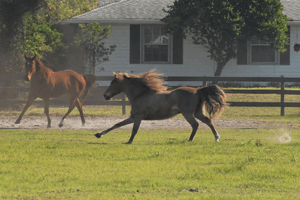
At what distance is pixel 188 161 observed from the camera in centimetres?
749

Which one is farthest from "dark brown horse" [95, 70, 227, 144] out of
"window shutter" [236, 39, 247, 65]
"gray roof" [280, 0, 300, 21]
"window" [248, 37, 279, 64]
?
"gray roof" [280, 0, 300, 21]

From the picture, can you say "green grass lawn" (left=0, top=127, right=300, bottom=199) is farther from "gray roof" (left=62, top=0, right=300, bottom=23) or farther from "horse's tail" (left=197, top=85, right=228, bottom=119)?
"gray roof" (left=62, top=0, right=300, bottom=23)

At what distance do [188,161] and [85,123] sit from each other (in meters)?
7.76

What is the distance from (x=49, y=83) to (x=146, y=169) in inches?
313

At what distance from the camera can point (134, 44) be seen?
24.7m

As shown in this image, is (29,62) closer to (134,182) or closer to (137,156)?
(137,156)

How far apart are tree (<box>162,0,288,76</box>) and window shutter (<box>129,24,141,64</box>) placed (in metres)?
1.86

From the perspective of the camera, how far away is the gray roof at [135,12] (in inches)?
956

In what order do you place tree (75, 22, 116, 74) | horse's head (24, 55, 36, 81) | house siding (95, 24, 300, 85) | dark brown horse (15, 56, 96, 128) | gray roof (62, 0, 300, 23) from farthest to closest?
house siding (95, 24, 300, 85) → gray roof (62, 0, 300, 23) → tree (75, 22, 116, 74) → dark brown horse (15, 56, 96, 128) → horse's head (24, 55, 36, 81)

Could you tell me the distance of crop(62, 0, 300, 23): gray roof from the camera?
24.3 metres

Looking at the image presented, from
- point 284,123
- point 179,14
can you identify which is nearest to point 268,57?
point 179,14

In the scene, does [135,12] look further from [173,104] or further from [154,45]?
[173,104]

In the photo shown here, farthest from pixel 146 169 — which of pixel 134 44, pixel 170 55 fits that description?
pixel 170 55

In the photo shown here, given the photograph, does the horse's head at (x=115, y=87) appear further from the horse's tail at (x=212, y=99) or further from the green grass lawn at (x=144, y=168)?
the horse's tail at (x=212, y=99)
